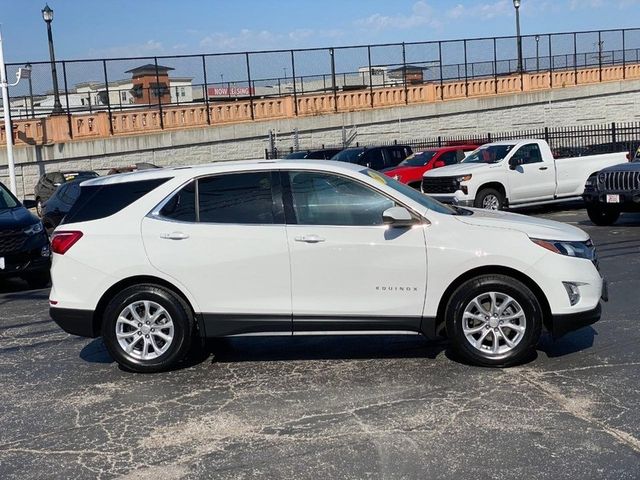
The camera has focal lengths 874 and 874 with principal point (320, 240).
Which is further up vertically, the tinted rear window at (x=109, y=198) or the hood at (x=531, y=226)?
the tinted rear window at (x=109, y=198)

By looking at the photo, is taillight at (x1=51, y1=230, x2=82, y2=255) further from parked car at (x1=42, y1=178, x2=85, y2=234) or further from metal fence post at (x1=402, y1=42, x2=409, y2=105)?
metal fence post at (x1=402, y1=42, x2=409, y2=105)

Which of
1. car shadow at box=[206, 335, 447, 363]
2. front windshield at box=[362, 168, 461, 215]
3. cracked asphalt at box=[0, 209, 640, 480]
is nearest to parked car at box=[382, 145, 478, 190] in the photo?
cracked asphalt at box=[0, 209, 640, 480]

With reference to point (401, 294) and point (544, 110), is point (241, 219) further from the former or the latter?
point (544, 110)

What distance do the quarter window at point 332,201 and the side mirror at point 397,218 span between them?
0.39ft

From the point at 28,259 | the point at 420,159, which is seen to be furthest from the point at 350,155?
the point at 28,259

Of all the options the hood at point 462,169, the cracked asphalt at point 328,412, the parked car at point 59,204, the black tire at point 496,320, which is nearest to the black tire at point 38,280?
the cracked asphalt at point 328,412

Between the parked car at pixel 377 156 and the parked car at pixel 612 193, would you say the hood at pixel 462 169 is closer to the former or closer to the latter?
the parked car at pixel 612 193

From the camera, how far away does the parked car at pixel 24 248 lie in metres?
12.1

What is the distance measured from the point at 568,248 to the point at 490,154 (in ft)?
42.9

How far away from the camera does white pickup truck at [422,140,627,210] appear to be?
18750 mm

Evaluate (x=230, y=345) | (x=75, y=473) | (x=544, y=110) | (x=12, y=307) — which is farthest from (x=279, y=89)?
(x=75, y=473)

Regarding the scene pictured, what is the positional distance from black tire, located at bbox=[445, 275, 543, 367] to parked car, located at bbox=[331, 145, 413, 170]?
1809cm

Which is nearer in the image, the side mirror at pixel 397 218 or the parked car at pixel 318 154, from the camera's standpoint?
the side mirror at pixel 397 218

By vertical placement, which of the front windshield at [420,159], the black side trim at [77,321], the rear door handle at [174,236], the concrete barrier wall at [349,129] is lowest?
the black side trim at [77,321]
